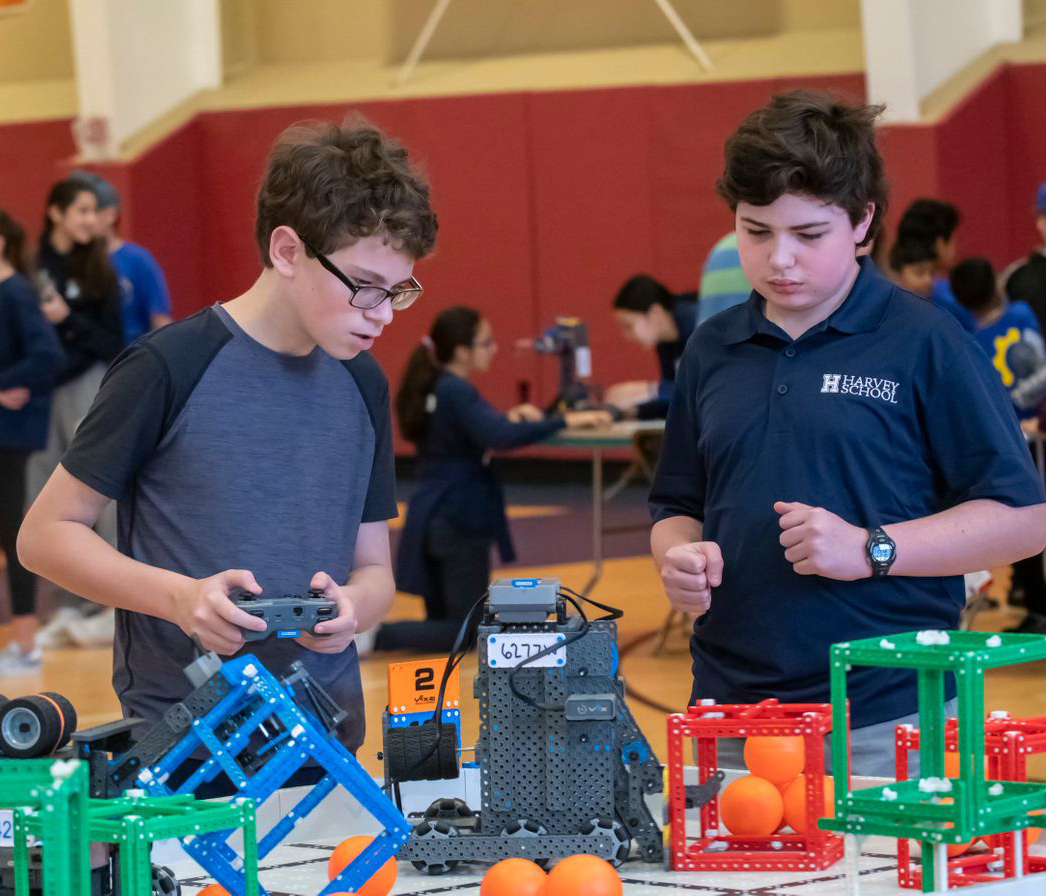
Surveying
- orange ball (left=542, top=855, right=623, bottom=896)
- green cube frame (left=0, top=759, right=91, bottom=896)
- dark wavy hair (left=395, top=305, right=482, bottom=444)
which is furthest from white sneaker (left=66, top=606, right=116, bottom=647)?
green cube frame (left=0, top=759, right=91, bottom=896)

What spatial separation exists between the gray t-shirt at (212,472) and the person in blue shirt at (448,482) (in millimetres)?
4170

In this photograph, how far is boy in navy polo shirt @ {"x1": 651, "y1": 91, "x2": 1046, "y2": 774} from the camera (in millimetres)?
2027

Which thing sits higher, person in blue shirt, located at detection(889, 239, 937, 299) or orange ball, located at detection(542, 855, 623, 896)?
orange ball, located at detection(542, 855, 623, 896)

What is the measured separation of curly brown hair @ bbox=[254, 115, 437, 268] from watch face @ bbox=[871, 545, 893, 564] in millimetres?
636

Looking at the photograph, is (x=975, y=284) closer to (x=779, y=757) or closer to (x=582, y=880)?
(x=779, y=757)

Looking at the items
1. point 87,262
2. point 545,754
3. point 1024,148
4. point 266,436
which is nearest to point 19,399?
point 87,262

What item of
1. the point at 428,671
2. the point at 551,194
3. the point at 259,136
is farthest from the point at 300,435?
the point at 259,136

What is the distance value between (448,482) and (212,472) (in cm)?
438

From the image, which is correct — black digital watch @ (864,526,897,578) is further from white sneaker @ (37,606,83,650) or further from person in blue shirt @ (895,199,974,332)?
white sneaker @ (37,606,83,650)

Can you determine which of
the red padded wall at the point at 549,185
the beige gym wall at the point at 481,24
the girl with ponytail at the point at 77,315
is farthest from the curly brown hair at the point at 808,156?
the beige gym wall at the point at 481,24

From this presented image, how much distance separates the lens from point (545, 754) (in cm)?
Answer: 182

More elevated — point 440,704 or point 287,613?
point 287,613

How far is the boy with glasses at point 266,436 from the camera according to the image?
77.4 inches

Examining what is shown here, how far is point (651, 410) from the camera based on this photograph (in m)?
6.44
